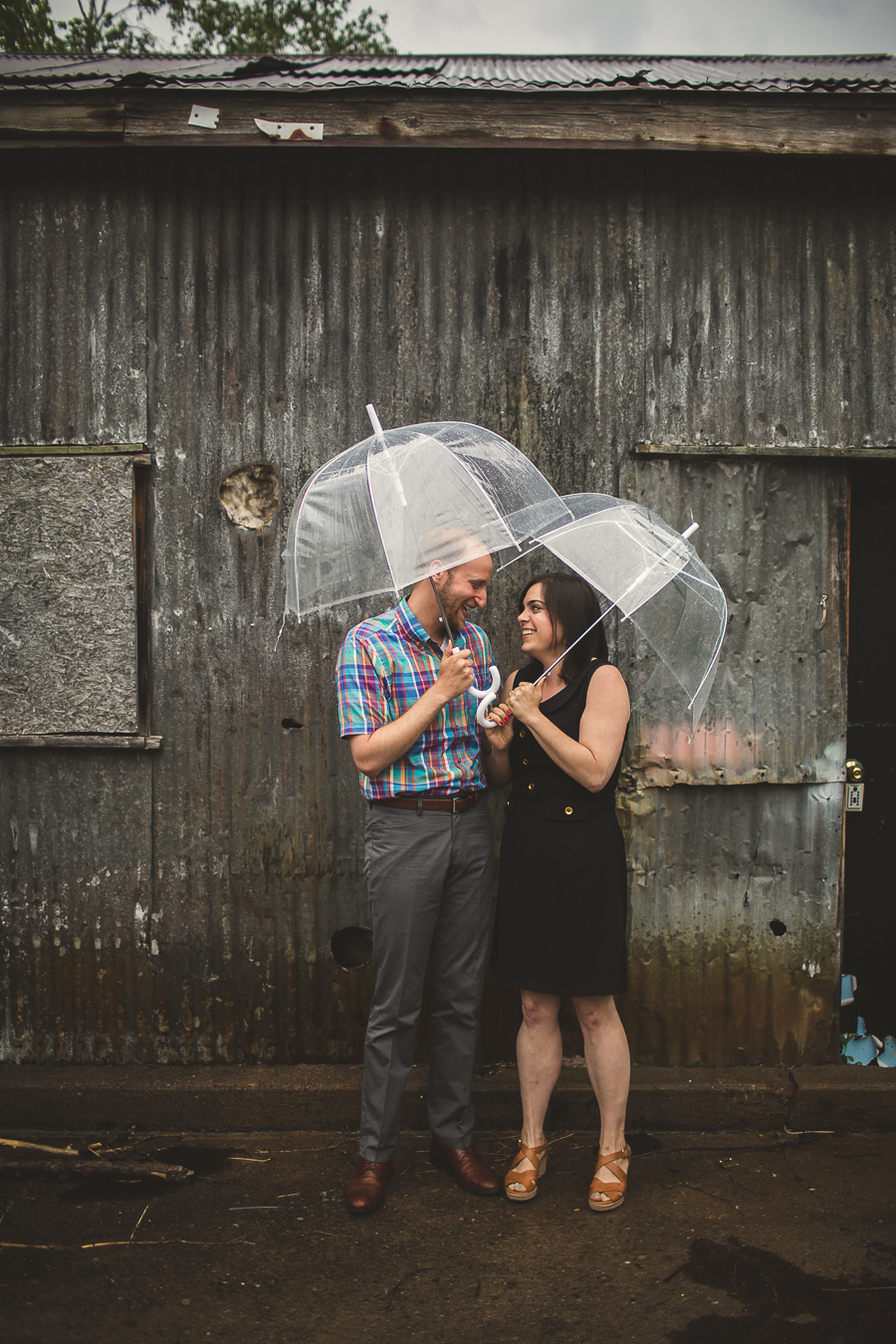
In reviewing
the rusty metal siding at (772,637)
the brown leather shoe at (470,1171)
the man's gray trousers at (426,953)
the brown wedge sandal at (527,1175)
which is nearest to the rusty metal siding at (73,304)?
the man's gray trousers at (426,953)

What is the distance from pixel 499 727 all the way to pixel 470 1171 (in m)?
1.74

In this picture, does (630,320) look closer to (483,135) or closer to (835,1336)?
(483,135)

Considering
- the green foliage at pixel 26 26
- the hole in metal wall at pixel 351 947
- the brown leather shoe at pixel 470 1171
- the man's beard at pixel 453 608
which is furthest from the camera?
the green foliage at pixel 26 26

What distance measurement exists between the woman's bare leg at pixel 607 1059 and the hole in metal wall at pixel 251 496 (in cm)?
253

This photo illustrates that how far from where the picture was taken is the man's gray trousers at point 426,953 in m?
3.14

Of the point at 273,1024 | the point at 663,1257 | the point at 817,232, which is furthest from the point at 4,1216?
the point at 817,232

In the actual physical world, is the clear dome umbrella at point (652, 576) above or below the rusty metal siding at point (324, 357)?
below

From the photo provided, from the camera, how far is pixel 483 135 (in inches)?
144

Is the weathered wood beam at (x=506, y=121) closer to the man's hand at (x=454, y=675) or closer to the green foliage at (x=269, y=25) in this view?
the man's hand at (x=454, y=675)

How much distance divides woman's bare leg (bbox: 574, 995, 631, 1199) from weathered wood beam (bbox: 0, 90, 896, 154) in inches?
142

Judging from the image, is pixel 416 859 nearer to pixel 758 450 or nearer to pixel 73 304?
pixel 758 450

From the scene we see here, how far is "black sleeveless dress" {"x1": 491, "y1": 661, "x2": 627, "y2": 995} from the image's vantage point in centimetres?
314

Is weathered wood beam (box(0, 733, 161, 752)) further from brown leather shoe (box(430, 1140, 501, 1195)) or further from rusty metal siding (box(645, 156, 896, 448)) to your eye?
rusty metal siding (box(645, 156, 896, 448))

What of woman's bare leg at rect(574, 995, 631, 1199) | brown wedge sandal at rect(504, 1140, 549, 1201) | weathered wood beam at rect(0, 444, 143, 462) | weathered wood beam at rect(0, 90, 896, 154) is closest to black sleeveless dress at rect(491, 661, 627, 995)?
woman's bare leg at rect(574, 995, 631, 1199)
